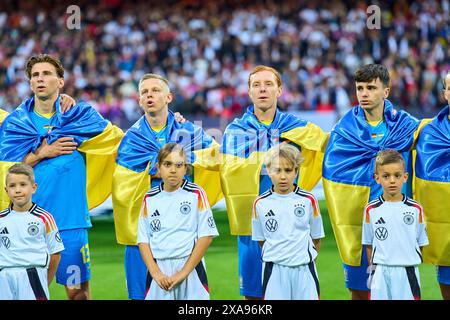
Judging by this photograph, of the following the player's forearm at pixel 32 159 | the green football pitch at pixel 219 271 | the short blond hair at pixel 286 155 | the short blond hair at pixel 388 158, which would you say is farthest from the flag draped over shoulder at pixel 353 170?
the player's forearm at pixel 32 159

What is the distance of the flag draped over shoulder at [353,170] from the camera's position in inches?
220

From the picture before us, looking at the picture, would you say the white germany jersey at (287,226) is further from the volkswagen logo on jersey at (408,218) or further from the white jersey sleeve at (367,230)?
the volkswagen logo on jersey at (408,218)

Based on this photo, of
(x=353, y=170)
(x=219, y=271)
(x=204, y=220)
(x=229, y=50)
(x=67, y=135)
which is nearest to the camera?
(x=204, y=220)

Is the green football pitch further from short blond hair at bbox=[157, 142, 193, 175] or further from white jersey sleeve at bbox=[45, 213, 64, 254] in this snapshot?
short blond hair at bbox=[157, 142, 193, 175]

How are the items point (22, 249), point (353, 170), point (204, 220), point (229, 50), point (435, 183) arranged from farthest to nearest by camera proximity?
point (229, 50)
point (353, 170)
point (435, 183)
point (204, 220)
point (22, 249)

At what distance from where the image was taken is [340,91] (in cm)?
1786

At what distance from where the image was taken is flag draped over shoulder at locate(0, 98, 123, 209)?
5.73 metres

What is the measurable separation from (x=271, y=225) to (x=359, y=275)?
886 millimetres

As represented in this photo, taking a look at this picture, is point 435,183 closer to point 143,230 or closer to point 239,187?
point 239,187

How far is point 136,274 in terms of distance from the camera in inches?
222

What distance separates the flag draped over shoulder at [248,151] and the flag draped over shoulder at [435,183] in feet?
2.24

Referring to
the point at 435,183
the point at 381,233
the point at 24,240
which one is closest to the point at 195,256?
the point at 24,240

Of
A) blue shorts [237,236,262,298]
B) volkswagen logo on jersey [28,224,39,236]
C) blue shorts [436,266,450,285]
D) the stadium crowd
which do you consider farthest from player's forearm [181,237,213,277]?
the stadium crowd

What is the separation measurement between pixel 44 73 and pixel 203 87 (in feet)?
43.1
